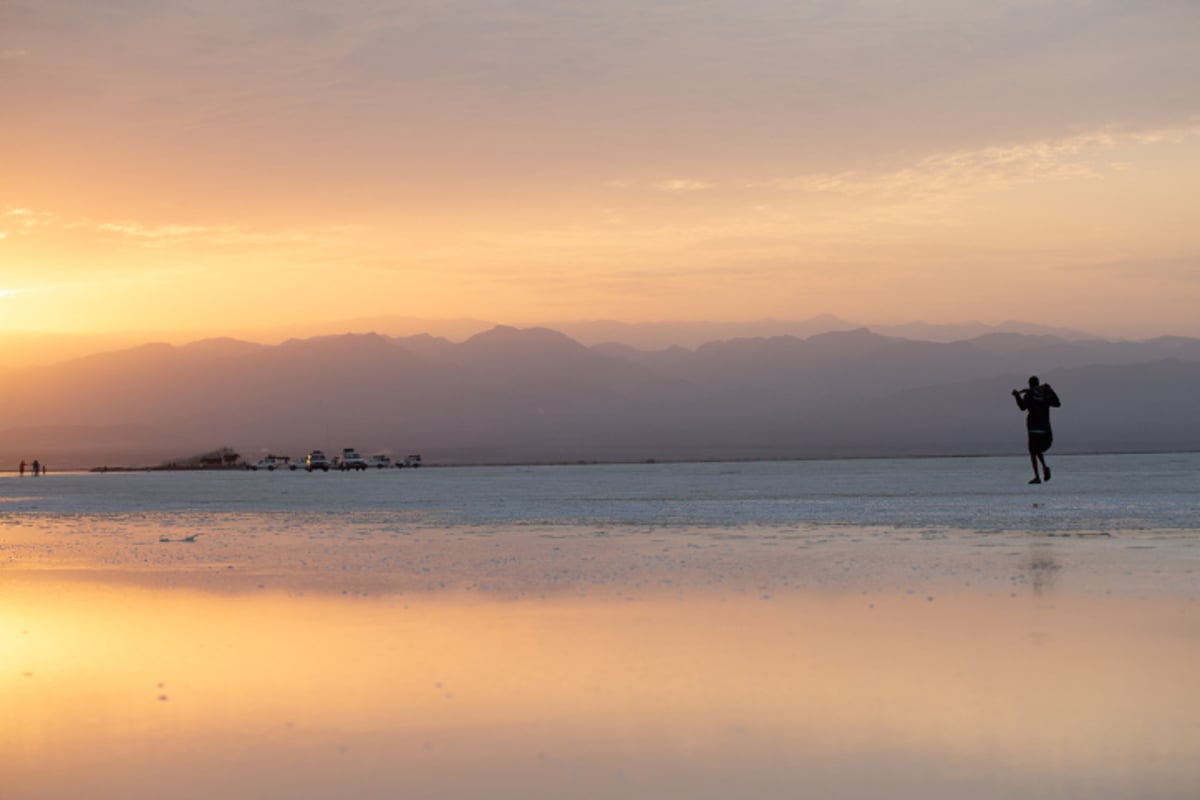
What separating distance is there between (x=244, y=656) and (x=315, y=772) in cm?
325

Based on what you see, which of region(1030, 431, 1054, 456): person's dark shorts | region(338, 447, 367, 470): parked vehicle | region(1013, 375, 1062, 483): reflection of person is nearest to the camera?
region(1013, 375, 1062, 483): reflection of person

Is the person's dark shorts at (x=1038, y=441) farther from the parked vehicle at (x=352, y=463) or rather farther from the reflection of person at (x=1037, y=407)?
the parked vehicle at (x=352, y=463)

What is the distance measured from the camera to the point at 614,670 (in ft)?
26.0

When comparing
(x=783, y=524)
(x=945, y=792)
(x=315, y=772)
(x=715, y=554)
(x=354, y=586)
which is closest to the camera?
(x=945, y=792)

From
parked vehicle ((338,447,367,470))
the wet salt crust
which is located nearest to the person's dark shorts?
the wet salt crust

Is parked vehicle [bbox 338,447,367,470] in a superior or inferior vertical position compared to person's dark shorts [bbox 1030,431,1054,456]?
inferior

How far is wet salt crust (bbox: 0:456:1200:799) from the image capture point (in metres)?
5.66

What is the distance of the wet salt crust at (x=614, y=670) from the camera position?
223 inches

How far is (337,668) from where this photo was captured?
824cm

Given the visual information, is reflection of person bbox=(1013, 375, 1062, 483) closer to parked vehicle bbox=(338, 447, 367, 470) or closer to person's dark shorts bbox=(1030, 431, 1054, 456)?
person's dark shorts bbox=(1030, 431, 1054, 456)

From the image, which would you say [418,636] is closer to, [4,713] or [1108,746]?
[4,713]

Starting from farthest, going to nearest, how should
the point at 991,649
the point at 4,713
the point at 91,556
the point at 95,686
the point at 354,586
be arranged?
the point at 91,556 → the point at 354,586 → the point at 991,649 → the point at 95,686 → the point at 4,713

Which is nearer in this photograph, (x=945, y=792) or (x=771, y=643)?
(x=945, y=792)

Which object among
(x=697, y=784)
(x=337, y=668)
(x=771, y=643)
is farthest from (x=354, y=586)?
(x=697, y=784)
